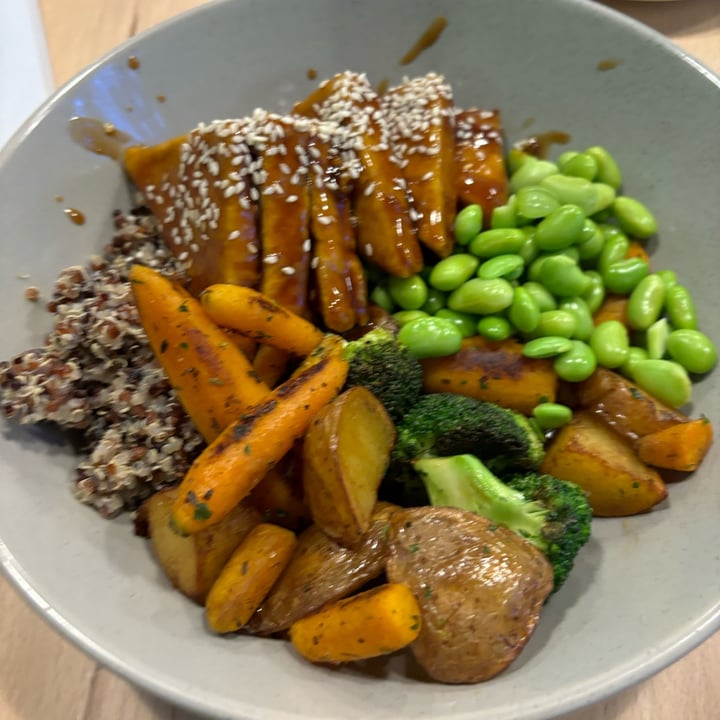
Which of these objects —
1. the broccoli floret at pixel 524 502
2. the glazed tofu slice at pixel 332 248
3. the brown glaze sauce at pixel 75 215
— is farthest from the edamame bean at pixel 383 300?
the brown glaze sauce at pixel 75 215

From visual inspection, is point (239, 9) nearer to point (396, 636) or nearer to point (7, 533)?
point (7, 533)

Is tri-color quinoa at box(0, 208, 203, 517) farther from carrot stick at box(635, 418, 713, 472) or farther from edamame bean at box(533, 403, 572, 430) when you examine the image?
carrot stick at box(635, 418, 713, 472)

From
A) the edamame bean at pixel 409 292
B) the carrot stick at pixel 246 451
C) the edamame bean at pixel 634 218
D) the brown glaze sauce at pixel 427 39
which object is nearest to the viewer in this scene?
the carrot stick at pixel 246 451

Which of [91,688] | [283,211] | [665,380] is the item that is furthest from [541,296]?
[91,688]

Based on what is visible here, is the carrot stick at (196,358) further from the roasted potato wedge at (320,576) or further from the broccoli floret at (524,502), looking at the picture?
the broccoli floret at (524,502)

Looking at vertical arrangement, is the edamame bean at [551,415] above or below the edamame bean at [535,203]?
below

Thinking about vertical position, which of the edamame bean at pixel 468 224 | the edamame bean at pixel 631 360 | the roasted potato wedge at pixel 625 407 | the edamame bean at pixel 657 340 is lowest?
the roasted potato wedge at pixel 625 407

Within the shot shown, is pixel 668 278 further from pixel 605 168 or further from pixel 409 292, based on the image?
pixel 409 292
